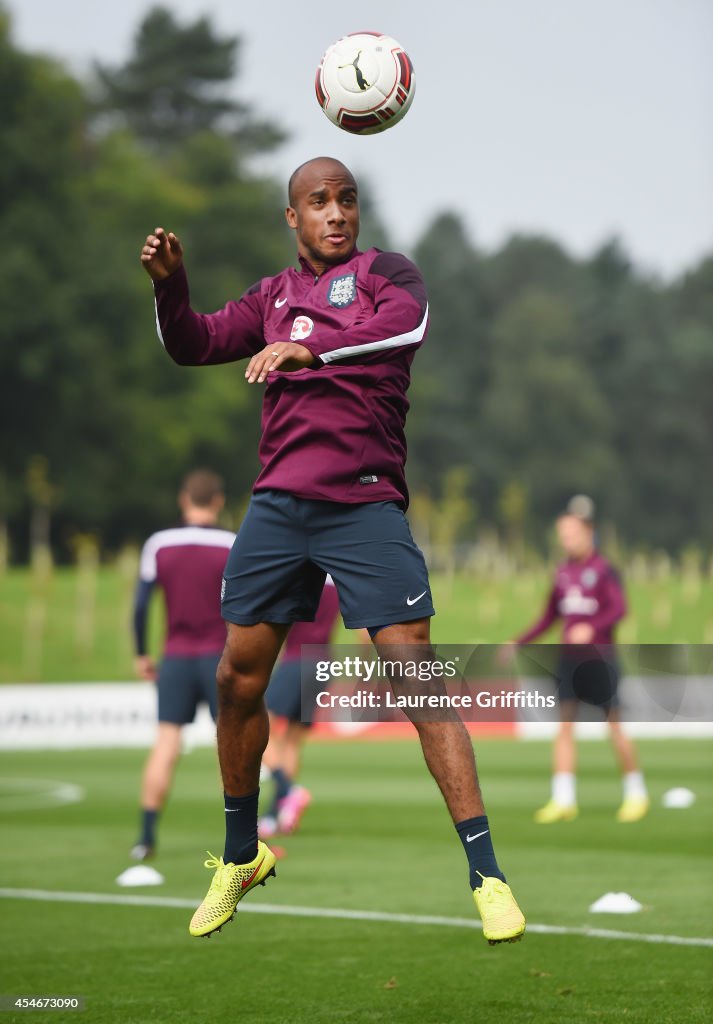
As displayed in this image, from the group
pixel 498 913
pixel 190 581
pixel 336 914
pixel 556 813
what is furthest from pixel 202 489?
pixel 498 913

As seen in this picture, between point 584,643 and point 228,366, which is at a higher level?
point 228,366

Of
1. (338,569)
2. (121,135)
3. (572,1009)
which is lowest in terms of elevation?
(572,1009)

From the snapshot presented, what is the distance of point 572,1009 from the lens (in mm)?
5785

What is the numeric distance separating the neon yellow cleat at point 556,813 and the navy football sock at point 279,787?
204cm

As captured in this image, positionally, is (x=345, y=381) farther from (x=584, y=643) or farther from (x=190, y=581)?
(x=584, y=643)

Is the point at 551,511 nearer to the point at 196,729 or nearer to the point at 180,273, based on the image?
the point at 196,729

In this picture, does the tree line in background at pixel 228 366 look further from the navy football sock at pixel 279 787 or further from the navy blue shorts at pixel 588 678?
the navy football sock at pixel 279 787

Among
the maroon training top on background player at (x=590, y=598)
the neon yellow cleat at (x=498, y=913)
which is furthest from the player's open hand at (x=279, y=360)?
the maroon training top on background player at (x=590, y=598)

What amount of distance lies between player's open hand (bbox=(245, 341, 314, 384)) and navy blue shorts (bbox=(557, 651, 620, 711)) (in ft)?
26.9

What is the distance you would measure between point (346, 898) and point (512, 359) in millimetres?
78704

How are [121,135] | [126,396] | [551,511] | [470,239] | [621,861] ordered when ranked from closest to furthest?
[621,861]
[126,396]
[121,135]
[551,511]
[470,239]

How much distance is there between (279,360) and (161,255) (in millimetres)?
799

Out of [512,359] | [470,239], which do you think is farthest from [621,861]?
[470,239]

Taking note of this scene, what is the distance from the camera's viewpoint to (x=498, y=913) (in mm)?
5293
